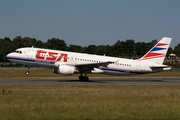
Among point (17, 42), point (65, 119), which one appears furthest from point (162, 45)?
point (17, 42)

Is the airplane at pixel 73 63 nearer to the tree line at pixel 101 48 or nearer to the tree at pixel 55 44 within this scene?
the tree line at pixel 101 48


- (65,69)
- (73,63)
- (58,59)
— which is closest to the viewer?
(65,69)

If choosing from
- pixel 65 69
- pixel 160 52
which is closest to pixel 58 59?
pixel 65 69

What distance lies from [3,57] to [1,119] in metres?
111

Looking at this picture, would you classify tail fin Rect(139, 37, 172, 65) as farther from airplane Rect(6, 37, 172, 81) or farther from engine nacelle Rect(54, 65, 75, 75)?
engine nacelle Rect(54, 65, 75, 75)

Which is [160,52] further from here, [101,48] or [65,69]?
[101,48]

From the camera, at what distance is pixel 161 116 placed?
41.8 feet

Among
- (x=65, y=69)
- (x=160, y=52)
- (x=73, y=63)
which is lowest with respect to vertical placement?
(x=65, y=69)

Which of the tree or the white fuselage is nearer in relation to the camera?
the white fuselage

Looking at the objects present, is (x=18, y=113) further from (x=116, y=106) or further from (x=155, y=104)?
(x=155, y=104)

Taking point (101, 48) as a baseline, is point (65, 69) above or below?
below

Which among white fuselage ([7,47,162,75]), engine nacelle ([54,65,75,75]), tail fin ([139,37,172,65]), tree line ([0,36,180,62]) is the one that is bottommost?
engine nacelle ([54,65,75,75])

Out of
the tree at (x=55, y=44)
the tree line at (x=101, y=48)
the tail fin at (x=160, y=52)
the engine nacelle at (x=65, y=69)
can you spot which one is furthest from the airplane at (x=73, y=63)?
the tree at (x=55, y=44)

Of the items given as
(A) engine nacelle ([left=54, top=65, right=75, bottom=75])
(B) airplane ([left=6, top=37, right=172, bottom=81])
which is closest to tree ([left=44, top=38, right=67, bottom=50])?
(B) airplane ([left=6, top=37, right=172, bottom=81])
